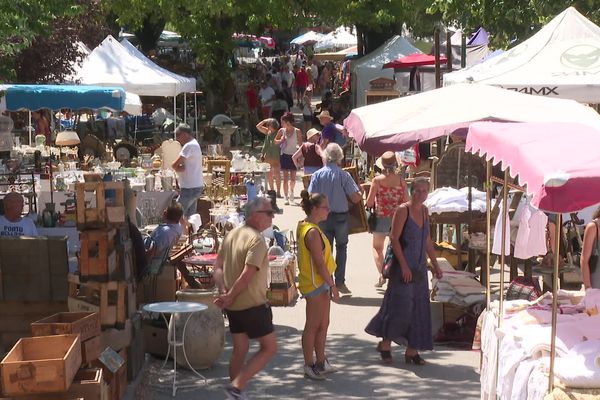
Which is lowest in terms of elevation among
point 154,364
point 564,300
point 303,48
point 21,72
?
point 154,364

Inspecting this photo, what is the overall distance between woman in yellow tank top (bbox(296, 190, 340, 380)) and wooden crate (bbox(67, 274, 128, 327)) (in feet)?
4.92

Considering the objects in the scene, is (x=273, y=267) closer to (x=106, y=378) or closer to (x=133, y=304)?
(x=133, y=304)

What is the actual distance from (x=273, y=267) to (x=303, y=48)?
176 ft

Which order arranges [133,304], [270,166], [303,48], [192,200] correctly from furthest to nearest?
[303,48] → [270,166] → [192,200] → [133,304]

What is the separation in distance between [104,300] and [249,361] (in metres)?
1.36

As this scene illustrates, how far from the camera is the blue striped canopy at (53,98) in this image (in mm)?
15203

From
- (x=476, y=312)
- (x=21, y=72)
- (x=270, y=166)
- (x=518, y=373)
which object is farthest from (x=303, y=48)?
(x=518, y=373)

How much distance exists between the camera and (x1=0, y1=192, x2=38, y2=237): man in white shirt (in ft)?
36.6

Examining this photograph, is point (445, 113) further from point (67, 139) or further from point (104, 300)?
point (67, 139)

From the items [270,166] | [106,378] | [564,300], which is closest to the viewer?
[564,300]

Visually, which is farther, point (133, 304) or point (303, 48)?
point (303, 48)

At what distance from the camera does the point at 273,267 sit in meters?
12.2

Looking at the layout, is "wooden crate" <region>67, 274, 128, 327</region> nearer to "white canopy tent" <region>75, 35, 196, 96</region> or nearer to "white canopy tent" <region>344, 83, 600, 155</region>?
"white canopy tent" <region>344, 83, 600, 155</region>

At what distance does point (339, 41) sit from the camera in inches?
1992
